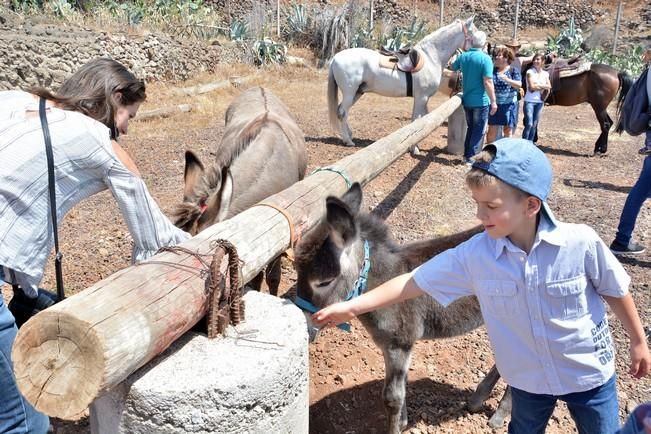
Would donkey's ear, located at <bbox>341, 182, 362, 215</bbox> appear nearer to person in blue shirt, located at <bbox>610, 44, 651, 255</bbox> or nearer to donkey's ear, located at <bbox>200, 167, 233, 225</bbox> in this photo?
donkey's ear, located at <bbox>200, 167, 233, 225</bbox>

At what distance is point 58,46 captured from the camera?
11.8m

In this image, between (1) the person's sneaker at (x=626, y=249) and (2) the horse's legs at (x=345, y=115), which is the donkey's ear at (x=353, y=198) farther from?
(2) the horse's legs at (x=345, y=115)

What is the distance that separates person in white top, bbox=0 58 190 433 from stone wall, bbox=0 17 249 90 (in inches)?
403

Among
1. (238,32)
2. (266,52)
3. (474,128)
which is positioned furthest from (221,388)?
(238,32)

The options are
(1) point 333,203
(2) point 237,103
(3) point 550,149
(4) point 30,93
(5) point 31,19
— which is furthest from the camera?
(5) point 31,19

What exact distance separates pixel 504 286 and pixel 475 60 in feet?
22.1

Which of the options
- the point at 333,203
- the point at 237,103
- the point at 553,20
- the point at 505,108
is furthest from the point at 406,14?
the point at 333,203

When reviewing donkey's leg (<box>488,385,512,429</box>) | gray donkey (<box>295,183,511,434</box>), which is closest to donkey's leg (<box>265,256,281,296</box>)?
gray donkey (<box>295,183,511,434</box>)

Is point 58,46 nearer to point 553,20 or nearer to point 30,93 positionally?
point 30,93

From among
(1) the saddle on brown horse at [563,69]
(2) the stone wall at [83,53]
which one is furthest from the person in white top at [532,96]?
(2) the stone wall at [83,53]

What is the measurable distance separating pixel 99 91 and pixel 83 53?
11.7m

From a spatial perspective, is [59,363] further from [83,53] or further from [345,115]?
[83,53]

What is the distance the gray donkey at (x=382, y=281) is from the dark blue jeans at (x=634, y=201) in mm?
2770

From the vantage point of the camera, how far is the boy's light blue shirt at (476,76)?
7734mm
